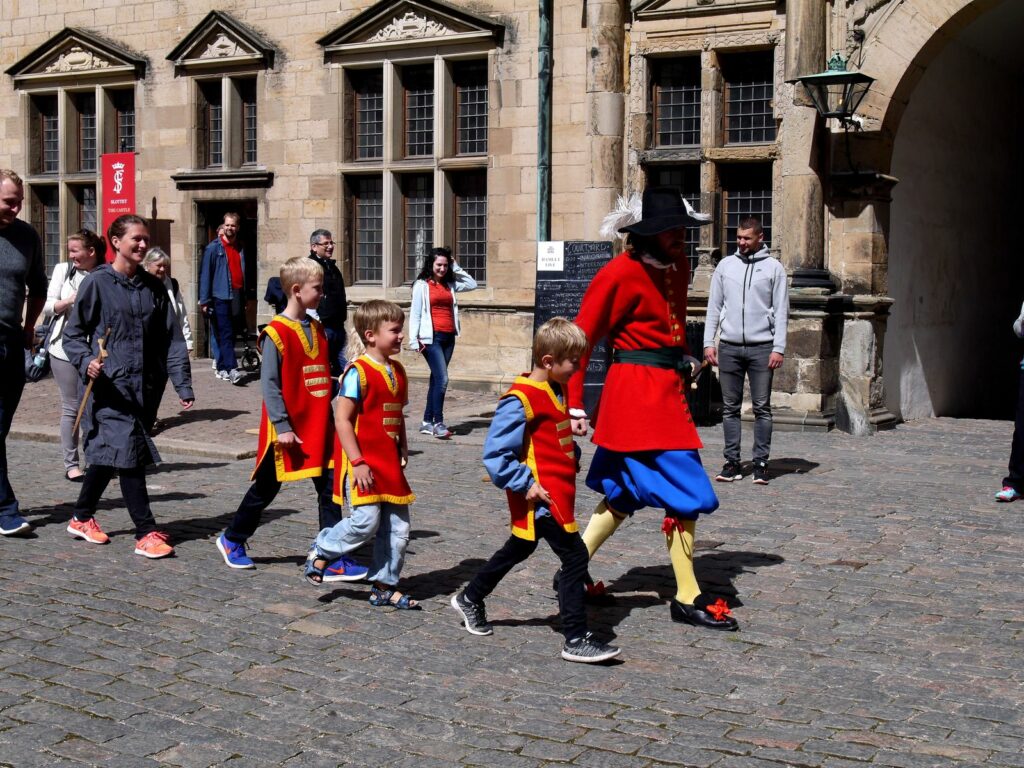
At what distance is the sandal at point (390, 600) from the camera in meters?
6.45

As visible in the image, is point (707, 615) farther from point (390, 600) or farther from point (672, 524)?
point (390, 600)

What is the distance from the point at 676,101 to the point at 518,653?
10.7 m

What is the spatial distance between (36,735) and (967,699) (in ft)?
10.7

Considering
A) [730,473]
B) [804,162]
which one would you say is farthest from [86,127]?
[730,473]

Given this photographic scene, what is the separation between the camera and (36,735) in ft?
15.2

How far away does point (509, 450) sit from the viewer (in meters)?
5.70

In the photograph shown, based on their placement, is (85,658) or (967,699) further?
(85,658)

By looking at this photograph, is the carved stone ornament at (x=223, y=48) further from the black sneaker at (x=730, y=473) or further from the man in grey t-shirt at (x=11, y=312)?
the man in grey t-shirt at (x=11, y=312)

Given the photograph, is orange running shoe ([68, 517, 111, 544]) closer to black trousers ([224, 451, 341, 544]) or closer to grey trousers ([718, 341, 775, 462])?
black trousers ([224, 451, 341, 544])

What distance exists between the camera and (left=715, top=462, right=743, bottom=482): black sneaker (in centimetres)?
1050

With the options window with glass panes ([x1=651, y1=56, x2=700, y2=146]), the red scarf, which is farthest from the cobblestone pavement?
the red scarf

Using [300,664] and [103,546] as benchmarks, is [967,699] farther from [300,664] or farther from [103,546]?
[103,546]

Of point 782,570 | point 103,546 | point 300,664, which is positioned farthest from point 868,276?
point 300,664

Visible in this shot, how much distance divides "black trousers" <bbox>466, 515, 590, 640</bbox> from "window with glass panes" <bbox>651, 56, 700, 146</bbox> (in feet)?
33.4
